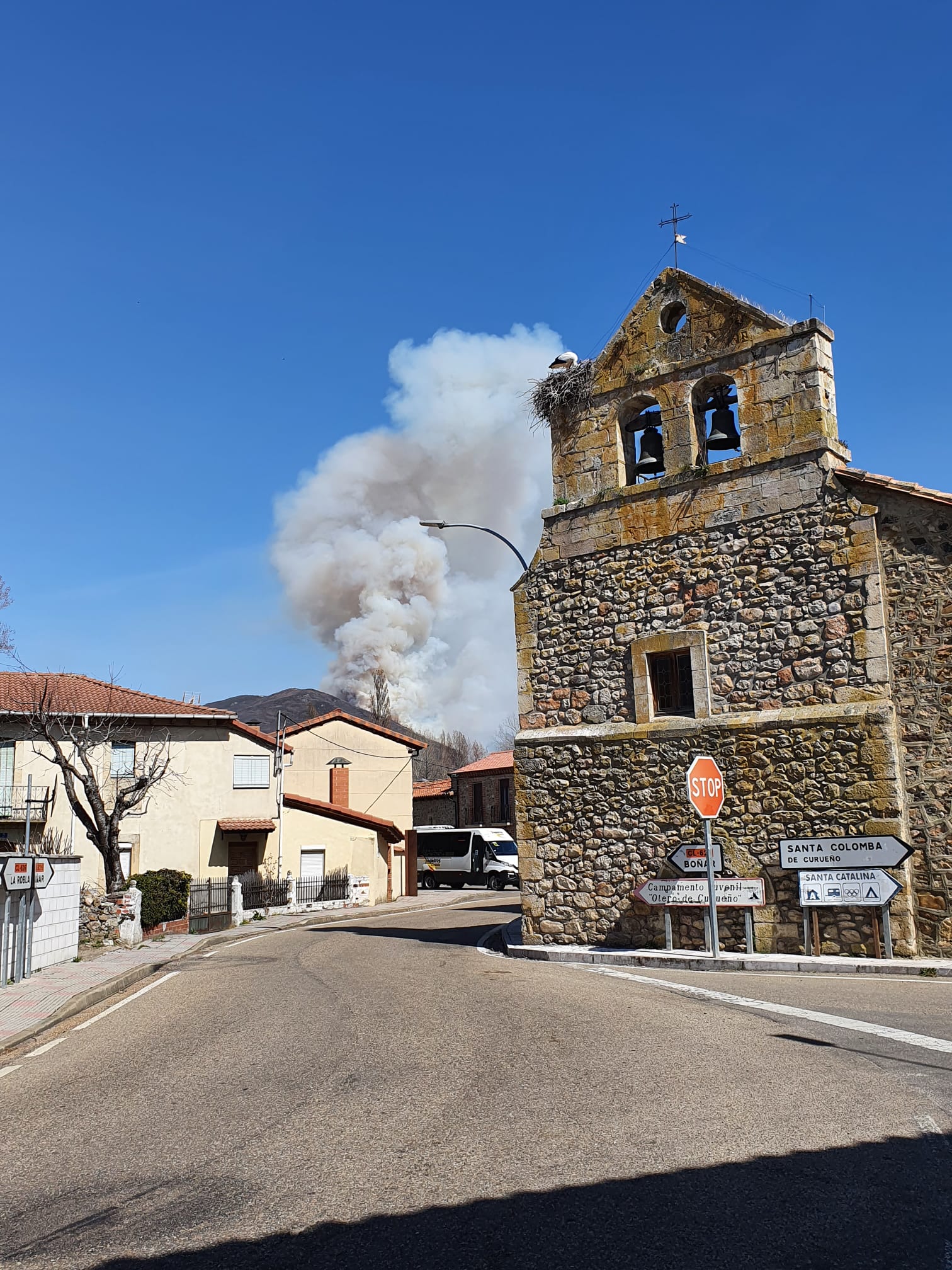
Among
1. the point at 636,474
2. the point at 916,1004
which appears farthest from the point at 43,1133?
the point at 636,474

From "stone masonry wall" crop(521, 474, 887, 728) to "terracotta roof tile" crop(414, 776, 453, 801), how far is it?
144ft

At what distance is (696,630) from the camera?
50.2 feet

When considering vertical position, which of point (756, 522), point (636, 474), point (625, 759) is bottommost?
point (625, 759)

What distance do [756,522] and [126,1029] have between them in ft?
34.0

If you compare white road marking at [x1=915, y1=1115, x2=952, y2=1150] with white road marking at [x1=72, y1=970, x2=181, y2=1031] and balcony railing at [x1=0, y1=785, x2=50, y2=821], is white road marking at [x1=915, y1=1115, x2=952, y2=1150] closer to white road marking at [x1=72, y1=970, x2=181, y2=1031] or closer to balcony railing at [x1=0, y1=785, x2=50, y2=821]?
white road marking at [x1=72, y1=970, x2=181, y2=1031]

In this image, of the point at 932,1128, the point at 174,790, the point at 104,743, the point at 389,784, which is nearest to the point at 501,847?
the point at 389,784

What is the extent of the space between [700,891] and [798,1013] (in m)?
5.20

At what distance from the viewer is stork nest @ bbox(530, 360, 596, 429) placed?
17.0m

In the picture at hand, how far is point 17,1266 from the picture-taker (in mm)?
3746

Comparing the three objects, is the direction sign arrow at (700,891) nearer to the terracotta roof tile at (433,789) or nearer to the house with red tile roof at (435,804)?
the house with red tile roof at (435,804)

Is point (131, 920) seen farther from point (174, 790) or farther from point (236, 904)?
point (174, 790)

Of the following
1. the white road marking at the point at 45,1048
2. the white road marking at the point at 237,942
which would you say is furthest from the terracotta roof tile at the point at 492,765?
the white road marking at the point at 45,1048

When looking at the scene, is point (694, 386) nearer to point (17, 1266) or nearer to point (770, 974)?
point (770, 974)

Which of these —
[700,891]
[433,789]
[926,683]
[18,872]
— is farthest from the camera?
[433,789]
